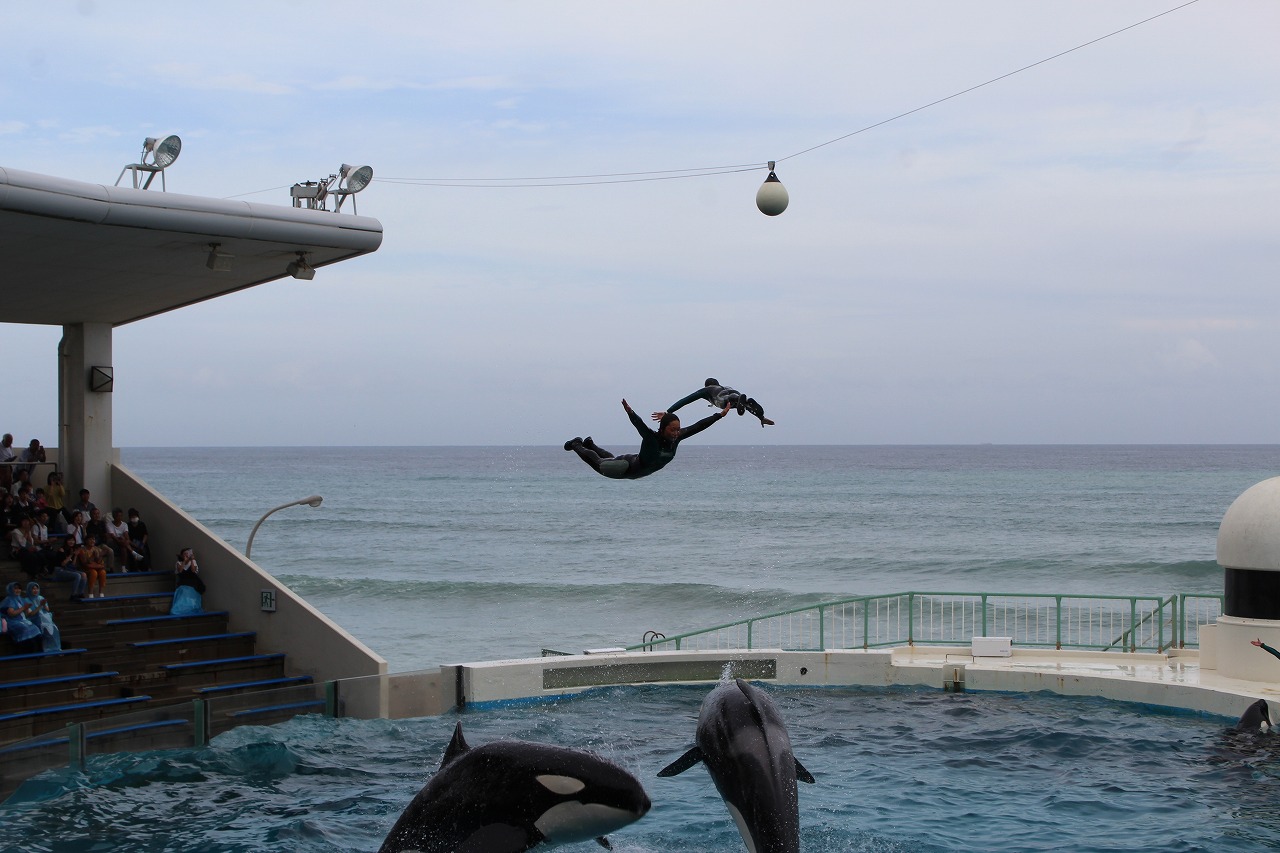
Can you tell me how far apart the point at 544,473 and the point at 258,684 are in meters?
103

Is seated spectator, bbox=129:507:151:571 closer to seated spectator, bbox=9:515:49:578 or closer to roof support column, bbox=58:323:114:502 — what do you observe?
roof support column, bbox=58:323:114:502

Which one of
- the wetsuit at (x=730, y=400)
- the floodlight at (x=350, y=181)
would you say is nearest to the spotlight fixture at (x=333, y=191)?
the floodlight at (x=350, y=181)

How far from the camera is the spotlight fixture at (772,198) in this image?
10211mm

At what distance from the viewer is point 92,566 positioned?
1443 cm

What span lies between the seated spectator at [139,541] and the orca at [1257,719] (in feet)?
43.3

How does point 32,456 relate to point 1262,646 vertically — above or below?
above

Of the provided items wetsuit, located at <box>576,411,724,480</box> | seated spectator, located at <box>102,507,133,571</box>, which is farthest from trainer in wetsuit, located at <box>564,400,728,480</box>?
seated spectator, located at <box>102,507,133,571</box>

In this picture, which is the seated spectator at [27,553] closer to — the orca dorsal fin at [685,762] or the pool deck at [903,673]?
the pool deck at [903,673]

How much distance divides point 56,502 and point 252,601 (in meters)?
3.28

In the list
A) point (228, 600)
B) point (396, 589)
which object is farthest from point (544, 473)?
point (228, 600)

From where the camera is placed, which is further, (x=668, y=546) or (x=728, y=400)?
(x=668, y=546)

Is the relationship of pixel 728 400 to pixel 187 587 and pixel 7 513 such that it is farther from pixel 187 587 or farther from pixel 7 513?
pixel 7 513

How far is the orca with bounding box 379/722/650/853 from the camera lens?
6.82 meters

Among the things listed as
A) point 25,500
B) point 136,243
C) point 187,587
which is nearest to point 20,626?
point 187,587
